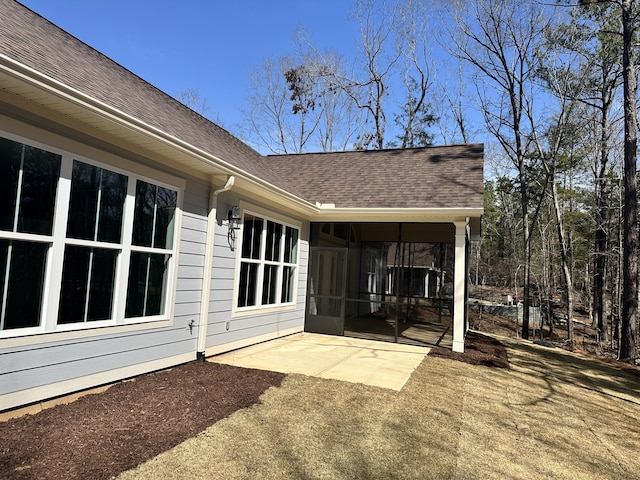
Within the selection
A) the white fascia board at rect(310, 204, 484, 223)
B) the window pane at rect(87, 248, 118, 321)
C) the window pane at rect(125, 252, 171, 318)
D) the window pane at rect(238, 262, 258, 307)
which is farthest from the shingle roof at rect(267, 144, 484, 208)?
the window pane at rect(87, 248, 118, 321)

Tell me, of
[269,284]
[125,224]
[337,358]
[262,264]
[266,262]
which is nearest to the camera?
[125,224]

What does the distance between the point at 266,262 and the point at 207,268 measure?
177 centimetres

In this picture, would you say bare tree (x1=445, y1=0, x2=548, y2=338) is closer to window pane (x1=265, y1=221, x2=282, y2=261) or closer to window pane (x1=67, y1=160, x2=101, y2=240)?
window pane (x1=265, y1=221, x2=282, y2=261)

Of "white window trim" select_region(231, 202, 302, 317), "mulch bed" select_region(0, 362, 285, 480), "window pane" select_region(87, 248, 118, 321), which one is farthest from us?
"white window trim" select_region(231, 202, 302, 317)

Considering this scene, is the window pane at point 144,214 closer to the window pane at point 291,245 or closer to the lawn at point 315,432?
the lawn at point 315,432

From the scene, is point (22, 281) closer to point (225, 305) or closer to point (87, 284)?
point (87, 284)

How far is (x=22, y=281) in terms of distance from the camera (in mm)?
3453

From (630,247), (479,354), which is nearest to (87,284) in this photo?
(479,354)

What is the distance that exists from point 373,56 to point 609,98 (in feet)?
35.5

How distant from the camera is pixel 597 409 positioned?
491 centimetres

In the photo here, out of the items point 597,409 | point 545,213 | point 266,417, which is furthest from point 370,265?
point 545,213

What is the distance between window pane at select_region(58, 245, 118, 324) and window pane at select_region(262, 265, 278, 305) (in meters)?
3.33

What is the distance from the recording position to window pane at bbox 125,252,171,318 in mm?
4602

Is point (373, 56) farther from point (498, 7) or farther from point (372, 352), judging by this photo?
point (372, 352)
